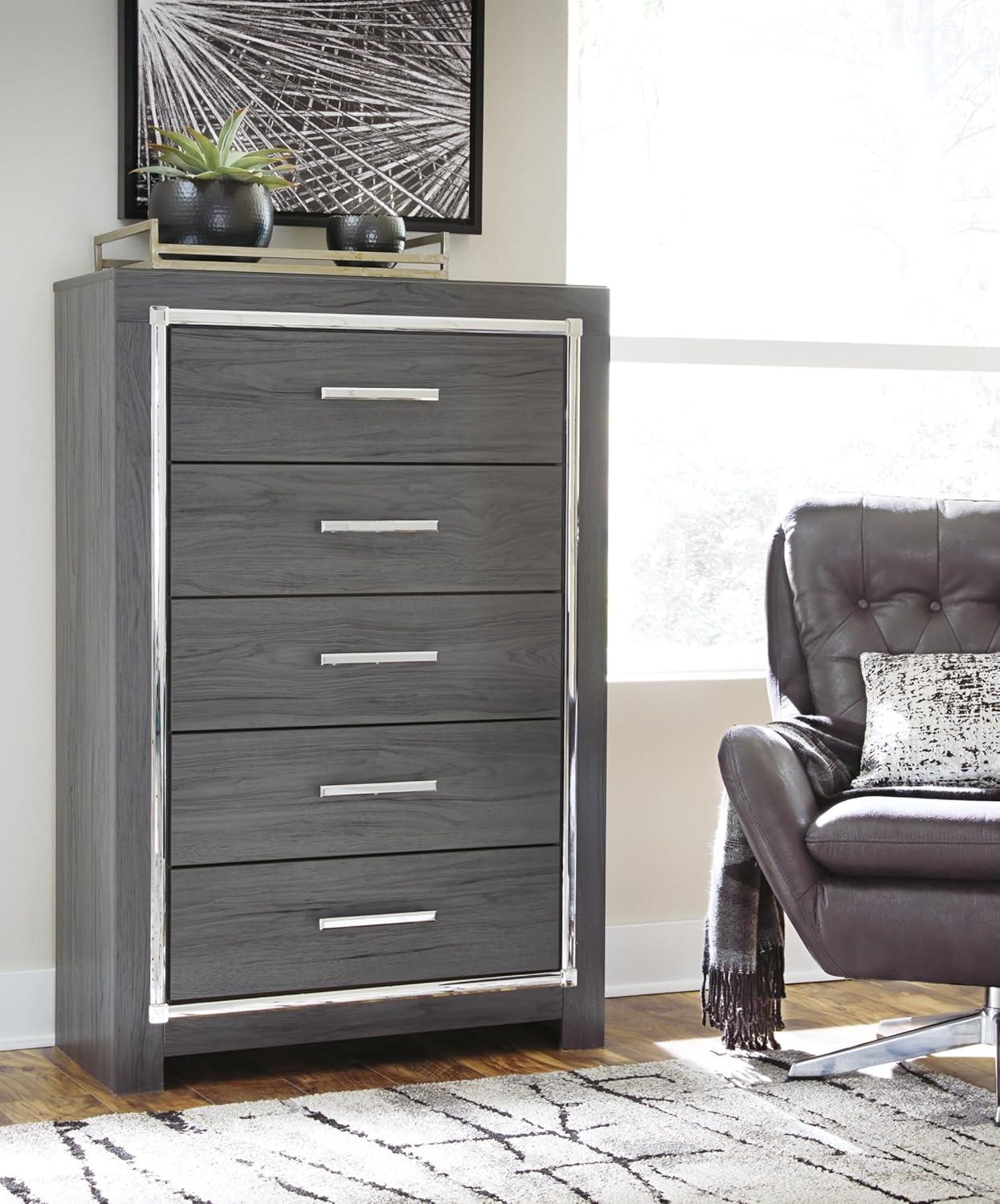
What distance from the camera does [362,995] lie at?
2902 mm

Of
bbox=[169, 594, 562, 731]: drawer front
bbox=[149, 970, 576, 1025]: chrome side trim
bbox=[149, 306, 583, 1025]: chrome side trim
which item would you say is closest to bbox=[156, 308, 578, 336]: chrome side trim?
bbox=[149, 306, 583, 1025]: chrome side trim

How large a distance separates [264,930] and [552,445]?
37.8 inches

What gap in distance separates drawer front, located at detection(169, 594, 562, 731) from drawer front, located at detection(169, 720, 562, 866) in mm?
35

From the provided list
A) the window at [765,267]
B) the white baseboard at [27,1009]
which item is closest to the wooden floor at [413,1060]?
the white baseboard at [27,1009]

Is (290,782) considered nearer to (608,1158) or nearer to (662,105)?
(608,1158)

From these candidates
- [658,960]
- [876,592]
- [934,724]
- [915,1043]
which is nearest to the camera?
[915,1043]

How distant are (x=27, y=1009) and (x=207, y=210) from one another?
1470 millimetres

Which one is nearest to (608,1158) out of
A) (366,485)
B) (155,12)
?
(366,485)

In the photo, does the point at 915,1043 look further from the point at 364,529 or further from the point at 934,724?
the point at 364,529

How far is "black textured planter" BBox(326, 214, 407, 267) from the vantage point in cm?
306

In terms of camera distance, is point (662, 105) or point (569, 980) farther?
point (662, 105)

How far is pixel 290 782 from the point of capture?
2.84 m

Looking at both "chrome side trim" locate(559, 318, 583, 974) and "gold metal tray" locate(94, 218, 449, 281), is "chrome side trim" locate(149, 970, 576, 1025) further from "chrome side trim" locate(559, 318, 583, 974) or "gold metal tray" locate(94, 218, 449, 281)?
"gold metal tray" locate(94, 218, 449, 281)

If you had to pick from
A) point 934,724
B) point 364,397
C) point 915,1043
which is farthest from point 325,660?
point 915,1043
